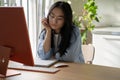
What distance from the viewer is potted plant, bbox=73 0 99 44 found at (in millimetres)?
3296

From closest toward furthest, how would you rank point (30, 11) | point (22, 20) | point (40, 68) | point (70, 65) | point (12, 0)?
point (22, 20), point (40, 68), point (70, 65), point (12, 0), point (30, 11)

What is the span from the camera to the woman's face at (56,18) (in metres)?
1.99

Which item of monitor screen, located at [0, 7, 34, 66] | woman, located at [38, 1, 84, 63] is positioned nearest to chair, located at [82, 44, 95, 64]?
woman, located at [38, 1, 84, 63]

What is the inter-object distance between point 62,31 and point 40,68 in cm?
54

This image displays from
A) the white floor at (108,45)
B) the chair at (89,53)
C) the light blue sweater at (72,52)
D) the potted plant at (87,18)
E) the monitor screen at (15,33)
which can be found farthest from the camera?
the potted plant at (87,18)

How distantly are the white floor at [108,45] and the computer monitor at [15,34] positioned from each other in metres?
1.61

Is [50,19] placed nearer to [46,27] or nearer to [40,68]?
[46,27]

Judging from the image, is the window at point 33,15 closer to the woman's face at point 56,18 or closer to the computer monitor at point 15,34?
the woman's face at point 56,18

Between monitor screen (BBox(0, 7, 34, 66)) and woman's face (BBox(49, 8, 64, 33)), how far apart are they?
593 millimetres

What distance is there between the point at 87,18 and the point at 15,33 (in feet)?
7.63

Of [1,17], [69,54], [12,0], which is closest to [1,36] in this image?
[1,17]

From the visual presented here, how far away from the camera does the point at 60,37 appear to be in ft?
6.86

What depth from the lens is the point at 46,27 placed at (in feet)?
6.88

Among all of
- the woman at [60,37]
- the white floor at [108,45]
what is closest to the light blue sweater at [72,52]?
the woman at [60,37]
